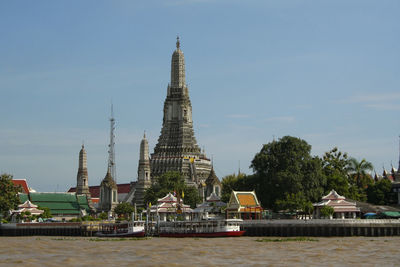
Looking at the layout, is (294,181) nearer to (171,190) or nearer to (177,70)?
(171,190)

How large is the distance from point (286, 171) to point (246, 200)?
7392 millimetres

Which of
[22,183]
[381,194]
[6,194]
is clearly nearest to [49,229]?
[6,194]

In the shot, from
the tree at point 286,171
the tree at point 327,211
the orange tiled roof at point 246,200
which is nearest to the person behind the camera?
the tree at point 327,211

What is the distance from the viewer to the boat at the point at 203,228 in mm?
73312

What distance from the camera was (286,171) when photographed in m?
89.4

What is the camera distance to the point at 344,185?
94.1 meters

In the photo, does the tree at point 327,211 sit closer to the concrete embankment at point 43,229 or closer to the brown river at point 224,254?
the brown river at point 224,254

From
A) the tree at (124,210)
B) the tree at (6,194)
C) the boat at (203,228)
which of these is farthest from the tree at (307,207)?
the tree at (6,194)

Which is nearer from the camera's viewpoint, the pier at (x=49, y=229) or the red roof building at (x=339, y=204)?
the red roof building at (x=339, y=204)

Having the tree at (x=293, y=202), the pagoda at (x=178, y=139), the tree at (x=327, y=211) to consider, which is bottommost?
the tree at (x=327, y=211)

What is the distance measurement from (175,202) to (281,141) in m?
19.5

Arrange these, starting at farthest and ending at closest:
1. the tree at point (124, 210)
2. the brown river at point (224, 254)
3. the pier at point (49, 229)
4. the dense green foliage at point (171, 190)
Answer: the tree at point (124, 210) < the dense green foliage at point (171, 190) < the pier at point (49, 229) < the brown river at point (224, 254)

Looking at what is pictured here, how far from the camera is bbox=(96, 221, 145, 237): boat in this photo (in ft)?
253

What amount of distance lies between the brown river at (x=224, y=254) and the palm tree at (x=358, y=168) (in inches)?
1711
